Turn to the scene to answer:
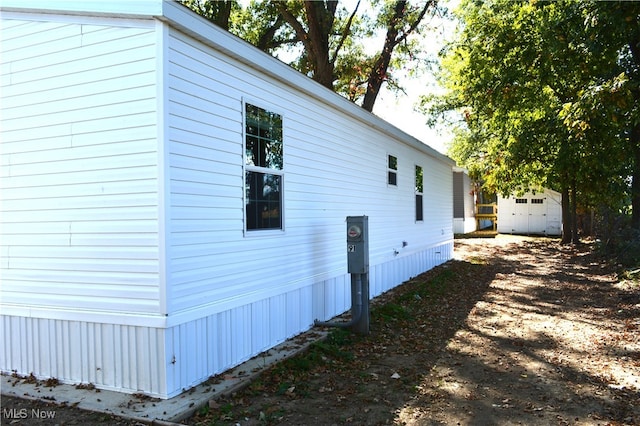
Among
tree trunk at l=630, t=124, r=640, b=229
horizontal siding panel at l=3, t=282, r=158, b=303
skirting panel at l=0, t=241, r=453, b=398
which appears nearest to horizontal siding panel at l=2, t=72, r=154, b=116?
horizontal siding panel at l=3, t=282, r=158, b=303


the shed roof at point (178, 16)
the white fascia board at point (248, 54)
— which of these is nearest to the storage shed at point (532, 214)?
the white fascia board at point (248, 54)

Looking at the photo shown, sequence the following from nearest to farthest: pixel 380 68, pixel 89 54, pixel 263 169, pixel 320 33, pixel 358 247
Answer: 1. pixel 89 54
2. pixel 263 169
3. pixel 358 247
4. pixel 320 33
5. pixel 380 68

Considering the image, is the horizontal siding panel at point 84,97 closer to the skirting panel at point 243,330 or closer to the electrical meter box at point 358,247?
the skirting panel at point 243,330

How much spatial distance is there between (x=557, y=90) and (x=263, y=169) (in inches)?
495

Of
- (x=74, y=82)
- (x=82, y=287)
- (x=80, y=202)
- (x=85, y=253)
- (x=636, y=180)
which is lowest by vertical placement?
(x=82, y=287)

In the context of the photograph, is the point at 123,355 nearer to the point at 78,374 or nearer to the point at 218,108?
the point at 78,374

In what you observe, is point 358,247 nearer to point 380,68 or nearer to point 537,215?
point 380,68

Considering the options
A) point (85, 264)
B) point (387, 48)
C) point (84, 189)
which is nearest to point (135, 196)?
point (84, 189)

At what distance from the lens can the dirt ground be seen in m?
3.89

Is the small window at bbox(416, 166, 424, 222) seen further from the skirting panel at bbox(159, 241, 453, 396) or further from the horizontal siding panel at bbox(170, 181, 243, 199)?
the horizontal siding panel at bbox(170, 181, 243, 199)

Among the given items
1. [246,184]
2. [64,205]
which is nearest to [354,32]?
[246,184]

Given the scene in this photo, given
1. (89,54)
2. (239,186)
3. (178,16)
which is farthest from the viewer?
(239,186)

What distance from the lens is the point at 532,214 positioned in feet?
87.6

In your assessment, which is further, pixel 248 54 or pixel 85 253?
pixel 248 54
